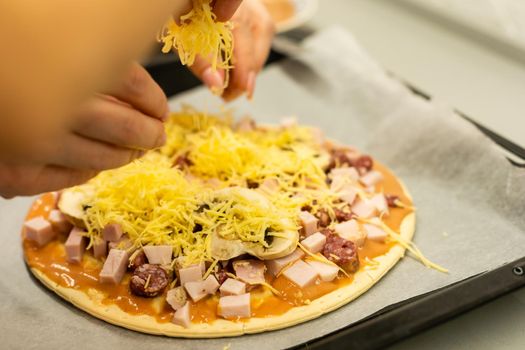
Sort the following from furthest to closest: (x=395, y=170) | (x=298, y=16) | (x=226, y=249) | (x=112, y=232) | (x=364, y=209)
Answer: (x=298, y=16), (x=395, y=170), (x=364, y=209), (x=112, y=232), (x=226, y=249)

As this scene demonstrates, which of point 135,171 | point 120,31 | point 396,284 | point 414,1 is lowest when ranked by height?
point 396,284

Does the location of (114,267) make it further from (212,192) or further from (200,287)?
(212,192)

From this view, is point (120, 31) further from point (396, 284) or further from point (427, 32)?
point (427, 32)

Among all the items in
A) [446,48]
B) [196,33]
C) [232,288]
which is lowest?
[232,288]

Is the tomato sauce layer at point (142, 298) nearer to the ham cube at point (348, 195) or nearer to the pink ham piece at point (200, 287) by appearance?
the pink ham piece at point (200, 287)

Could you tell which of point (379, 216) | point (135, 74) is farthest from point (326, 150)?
point (135, 74)

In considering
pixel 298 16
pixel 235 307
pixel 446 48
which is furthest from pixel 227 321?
pixel 446 48

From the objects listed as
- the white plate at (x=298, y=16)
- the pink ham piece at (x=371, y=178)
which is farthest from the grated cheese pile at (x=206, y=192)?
the white plate at (x=298, y=16)
